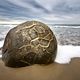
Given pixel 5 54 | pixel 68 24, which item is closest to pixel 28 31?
pixel 5 54

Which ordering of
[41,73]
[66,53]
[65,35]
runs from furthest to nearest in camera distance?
[65,35] < [66,53] < [41,73]

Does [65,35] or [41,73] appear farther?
[65,35]

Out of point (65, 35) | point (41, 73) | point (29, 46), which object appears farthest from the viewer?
point (65, 35)

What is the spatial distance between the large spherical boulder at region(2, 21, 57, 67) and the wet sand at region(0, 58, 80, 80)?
0.09 meters

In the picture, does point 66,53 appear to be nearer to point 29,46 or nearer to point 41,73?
point 29,46

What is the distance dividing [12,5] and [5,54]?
2.92ft

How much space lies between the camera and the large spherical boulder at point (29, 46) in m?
2.07

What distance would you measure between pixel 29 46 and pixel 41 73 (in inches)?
12.7

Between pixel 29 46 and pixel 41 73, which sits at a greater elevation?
pixel 29 46

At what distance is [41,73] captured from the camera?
189 centimetres

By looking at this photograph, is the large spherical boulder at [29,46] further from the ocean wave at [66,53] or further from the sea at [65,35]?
the sea at [65,35]

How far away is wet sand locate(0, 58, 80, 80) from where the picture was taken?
1.84m

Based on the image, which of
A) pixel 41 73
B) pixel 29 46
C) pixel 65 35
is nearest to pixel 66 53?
pixel 65 35

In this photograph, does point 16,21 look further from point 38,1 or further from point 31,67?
point 31,67
